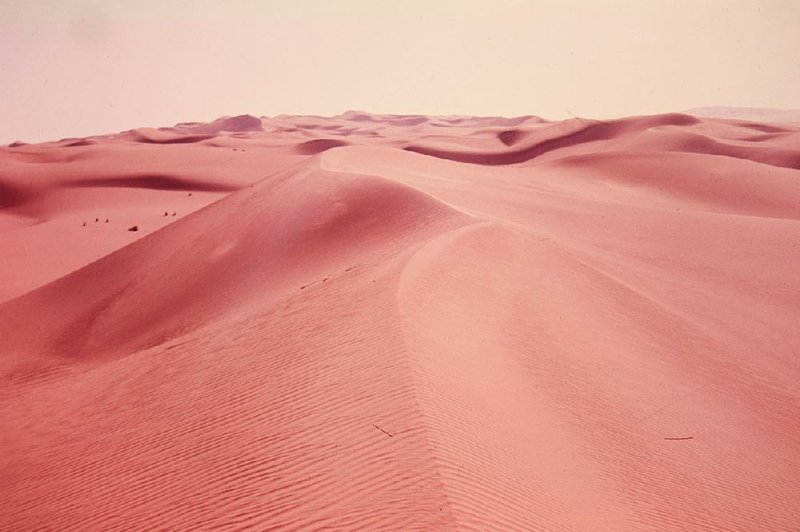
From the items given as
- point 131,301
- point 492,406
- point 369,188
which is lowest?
point 131,301

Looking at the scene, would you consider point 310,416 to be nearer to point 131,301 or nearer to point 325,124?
point 131,301

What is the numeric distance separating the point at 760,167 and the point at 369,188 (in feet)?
68.3

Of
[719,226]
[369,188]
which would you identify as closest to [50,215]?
[369,188]

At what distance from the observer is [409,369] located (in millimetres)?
5453

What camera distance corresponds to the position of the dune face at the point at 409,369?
4.54m

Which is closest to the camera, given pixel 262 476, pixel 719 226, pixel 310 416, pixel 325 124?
pixel 262 476

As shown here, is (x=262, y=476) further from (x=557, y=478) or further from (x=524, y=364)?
(x=524, y=364)

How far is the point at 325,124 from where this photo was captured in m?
117

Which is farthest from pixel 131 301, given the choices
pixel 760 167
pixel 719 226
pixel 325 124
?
pixel 325 124

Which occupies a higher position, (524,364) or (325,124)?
(325,124)

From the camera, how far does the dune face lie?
4.54m

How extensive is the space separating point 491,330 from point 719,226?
11808mm

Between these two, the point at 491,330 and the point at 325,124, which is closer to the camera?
the point at 491,330

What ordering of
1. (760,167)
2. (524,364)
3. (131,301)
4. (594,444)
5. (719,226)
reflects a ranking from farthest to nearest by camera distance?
(760,167) → (719,226) → (131,301) → (524,364) → (594,444)
